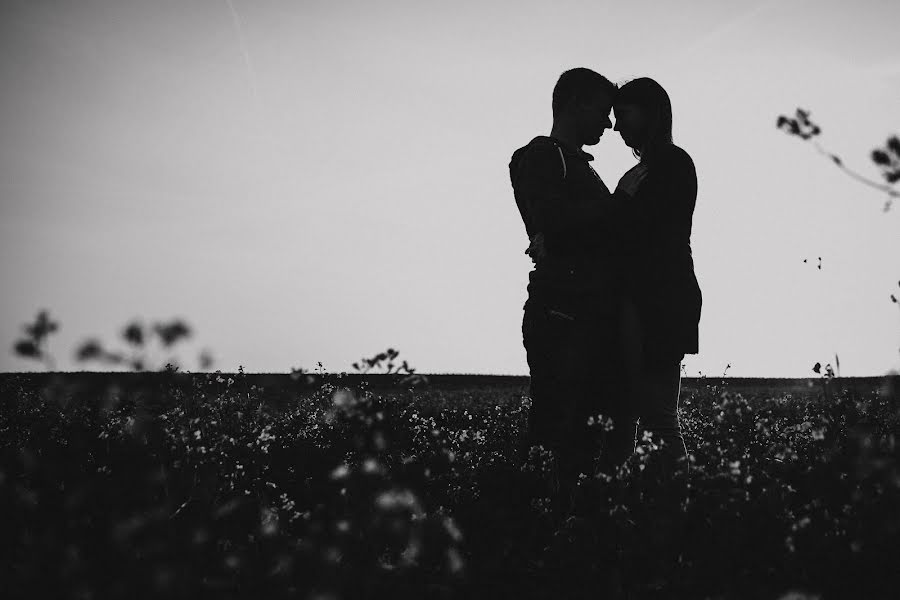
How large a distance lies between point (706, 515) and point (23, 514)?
2705 mm

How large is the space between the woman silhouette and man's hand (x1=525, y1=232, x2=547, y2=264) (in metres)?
0.43

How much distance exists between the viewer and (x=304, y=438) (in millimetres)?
5566

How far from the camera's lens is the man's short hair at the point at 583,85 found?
343 centimetres

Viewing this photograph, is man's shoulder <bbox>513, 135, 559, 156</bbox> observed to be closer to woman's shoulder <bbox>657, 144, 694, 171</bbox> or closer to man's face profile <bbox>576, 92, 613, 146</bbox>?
man's face profile <bbox>576, 92, 613, 146</bbox>

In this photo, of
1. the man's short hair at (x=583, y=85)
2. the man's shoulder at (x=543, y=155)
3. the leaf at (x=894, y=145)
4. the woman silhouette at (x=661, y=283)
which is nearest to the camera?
the leaf at (x=894, y=145)

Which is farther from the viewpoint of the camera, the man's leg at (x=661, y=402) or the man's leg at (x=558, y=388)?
the man's leg at (x=558, y=388)

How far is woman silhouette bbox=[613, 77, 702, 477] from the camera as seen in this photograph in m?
3.06

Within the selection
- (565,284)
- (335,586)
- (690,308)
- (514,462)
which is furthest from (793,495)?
(335,586)

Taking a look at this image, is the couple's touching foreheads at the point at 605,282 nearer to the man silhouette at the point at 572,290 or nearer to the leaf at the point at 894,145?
the man silhouette at the point at 572,290

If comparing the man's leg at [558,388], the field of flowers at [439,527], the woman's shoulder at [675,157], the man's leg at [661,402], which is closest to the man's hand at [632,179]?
the woman's shoulder at [675,157]

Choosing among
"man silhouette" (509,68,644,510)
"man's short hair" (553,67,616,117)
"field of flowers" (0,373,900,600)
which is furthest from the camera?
"man's short hair" (553,67,616,117)

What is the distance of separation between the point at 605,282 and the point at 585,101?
3.55 ft

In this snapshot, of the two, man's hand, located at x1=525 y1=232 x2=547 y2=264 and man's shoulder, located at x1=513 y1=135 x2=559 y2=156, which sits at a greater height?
man's shoulder, located at x1=513 y1=135 x2=559 y2=156

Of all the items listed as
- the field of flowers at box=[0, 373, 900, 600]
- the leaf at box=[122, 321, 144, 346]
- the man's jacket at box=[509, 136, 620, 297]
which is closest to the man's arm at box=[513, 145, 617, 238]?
the man's jacket at box=[509, 136, 620, 297]
